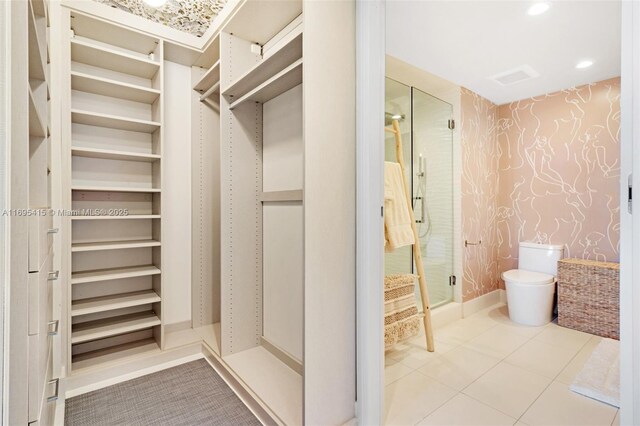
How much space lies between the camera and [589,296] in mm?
2838

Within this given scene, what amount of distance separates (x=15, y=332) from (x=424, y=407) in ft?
6.16

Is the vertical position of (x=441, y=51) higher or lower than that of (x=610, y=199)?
higher

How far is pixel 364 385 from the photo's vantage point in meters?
1.54

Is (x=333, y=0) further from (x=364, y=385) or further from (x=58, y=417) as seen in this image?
(x=58, y=417)

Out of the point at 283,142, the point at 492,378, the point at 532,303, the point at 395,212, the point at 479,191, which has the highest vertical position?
Result: the point at 283,142

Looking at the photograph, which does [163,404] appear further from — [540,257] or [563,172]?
[563,172]

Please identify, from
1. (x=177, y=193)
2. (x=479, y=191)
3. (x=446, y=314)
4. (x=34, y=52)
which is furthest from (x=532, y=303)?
(x=34, y=52)

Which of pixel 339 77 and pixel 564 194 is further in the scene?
pixel 564 194

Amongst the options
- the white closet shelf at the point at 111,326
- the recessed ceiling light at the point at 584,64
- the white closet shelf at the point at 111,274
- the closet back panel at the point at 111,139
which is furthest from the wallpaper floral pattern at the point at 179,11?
the recessed ceiling light at the point at 584,64

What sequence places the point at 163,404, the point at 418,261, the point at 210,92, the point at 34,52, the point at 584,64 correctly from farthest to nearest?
the point at 584,64
the point at 418,261
the point at 210,92
the point at 163,404
the point at 34,52

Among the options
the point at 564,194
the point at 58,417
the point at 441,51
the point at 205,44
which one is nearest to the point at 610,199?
the point at 564,194

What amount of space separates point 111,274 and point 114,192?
24.0 inches

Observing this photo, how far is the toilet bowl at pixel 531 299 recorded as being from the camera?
2990 mm

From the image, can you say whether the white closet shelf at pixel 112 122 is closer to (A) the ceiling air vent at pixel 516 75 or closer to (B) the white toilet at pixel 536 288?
(A) the ceiling air vent at pixel 516 75
